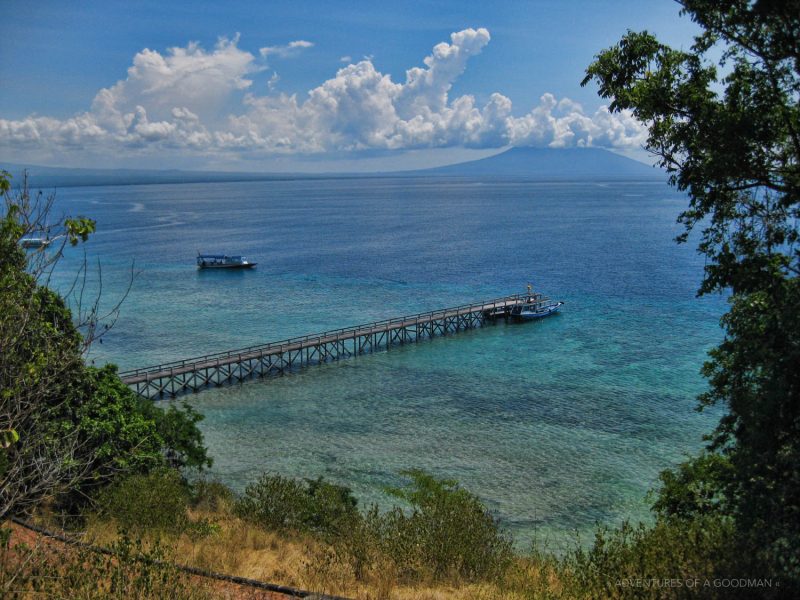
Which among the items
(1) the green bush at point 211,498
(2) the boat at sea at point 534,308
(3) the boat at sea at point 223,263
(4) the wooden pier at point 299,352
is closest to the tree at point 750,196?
(1) the green bush at point 211,498

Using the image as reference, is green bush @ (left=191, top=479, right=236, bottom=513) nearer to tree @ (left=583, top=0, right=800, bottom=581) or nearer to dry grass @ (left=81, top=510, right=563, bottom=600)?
dry grass @ (left=81, top=510, right=563, bottom=600)

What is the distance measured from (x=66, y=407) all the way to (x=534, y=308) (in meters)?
46.1

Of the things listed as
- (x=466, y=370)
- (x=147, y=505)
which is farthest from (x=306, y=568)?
(x=466, y=370)

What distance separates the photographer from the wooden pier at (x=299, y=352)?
42.6 meters

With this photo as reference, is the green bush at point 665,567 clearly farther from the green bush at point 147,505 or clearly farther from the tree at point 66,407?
the green bush at point 147,505

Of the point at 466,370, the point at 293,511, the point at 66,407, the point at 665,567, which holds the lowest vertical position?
the point at 466,370

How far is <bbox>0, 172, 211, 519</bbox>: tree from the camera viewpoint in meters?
10.2

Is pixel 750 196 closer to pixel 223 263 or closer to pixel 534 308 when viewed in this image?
pixel 534 308

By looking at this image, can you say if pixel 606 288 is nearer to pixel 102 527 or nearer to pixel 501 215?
pixel 102 527

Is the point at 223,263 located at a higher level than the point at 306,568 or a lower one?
higher

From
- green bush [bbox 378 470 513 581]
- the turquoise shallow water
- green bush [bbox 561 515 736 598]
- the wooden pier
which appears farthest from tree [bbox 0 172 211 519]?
the wooden pier

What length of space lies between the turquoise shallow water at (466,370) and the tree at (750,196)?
13.9 meters

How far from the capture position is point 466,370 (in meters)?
45.9

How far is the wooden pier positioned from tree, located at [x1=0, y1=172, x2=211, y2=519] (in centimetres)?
1548
